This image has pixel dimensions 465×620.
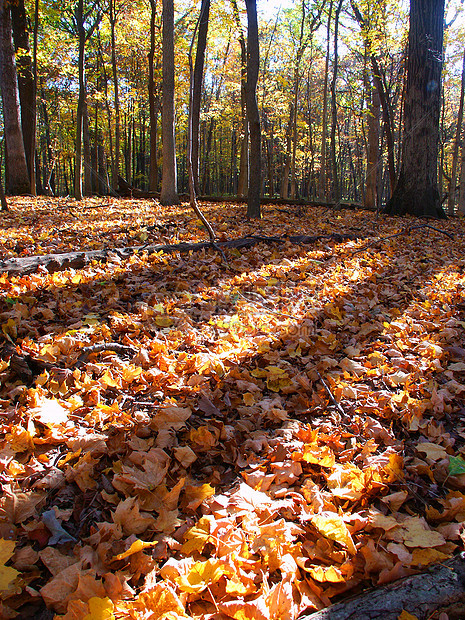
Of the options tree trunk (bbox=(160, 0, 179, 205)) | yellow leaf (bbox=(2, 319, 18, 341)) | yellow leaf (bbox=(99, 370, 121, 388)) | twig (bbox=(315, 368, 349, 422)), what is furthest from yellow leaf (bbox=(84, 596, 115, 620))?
tree trunk (bbox=(160, 0, 179, 205))

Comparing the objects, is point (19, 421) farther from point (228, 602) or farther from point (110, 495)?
point (228, 602)

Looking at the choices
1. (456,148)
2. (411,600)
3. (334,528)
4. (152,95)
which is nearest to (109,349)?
(334,528)

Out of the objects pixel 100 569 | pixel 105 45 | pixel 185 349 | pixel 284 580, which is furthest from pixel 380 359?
pixel 105 45

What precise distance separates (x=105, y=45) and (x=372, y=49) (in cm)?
1501

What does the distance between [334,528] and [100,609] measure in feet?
2.83

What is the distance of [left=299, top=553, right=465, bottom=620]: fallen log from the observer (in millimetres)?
1150

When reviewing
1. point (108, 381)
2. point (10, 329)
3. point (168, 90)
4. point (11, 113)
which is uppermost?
point (168, 90)

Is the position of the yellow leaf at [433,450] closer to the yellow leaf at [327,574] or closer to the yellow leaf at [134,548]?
the yellow leaf at [327,574]

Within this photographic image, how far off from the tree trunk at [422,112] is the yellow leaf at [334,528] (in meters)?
9.63

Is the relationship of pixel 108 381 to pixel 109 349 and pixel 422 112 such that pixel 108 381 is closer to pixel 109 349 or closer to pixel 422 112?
pixel 109 349

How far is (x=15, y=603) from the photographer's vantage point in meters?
1.26

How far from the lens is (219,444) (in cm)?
207

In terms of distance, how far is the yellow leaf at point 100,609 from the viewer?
1189mm

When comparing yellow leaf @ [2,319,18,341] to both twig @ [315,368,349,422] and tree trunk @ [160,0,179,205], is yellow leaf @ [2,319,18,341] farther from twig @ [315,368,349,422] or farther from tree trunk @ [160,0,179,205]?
tree trunk @ [160,0,179,205]
